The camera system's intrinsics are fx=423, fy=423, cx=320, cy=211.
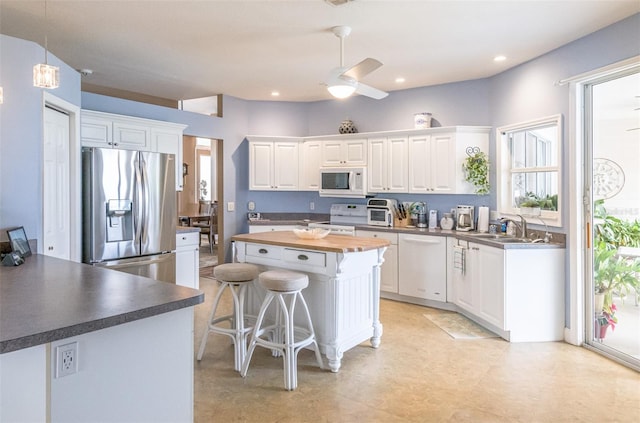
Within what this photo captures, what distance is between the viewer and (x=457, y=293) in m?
4.60

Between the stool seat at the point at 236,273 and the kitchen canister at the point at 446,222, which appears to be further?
the kitchen canister at the point at 446,222

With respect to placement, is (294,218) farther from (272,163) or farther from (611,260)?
(611,260)

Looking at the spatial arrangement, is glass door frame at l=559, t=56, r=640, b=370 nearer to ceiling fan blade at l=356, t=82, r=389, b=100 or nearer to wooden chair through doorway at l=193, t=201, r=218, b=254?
ceiling fan blade at l=356, t=82, r=389, b=100

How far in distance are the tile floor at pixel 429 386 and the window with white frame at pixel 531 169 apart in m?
1.30

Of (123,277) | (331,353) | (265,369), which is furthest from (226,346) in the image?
(123,277)

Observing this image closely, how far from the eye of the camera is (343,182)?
18.9 ft

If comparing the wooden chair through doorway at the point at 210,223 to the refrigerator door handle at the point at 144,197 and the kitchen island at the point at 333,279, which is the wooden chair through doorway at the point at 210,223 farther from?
the kitchen island at the point at 333,279

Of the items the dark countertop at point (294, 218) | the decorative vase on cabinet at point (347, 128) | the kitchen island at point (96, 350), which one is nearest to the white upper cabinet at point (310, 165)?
the decorative vase on cabinet at point (347, 128)

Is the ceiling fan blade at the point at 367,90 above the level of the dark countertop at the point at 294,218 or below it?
above

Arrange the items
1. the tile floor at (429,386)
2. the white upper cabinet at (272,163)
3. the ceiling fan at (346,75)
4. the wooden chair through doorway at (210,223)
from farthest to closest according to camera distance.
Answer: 1. the wooden chair through doorway at (210,223)
2. the white upper cabinet at (272,163)
3. the ceiling fan at (346,75)
4. the tile floor at (429,386)

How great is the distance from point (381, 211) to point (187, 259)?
2.49 meters

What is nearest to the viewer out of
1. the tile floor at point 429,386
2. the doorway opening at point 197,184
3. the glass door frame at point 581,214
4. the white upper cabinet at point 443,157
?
the tile floor at point 429,386

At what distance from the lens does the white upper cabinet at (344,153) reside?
569cm

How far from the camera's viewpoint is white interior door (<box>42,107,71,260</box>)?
3361 mm
